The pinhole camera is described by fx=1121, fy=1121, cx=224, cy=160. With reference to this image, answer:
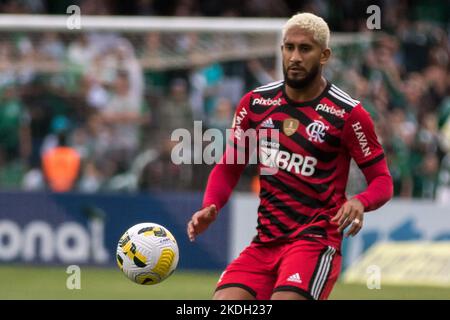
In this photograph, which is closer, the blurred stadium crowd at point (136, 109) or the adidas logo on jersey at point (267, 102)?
the adidas logo on jersey at point (267, 102)

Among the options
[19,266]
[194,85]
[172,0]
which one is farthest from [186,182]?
[172,0]

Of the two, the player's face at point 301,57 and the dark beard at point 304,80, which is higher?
the player's face at point 301,57

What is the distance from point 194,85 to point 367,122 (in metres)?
9.29

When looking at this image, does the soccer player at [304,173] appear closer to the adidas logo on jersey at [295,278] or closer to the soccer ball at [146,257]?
the adidas logo on jersey at [295,278]

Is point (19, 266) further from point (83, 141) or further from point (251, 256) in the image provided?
point (251, 256)

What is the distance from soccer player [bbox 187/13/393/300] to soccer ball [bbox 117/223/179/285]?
0.32 m

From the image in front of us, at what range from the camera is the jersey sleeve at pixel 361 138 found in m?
6.74

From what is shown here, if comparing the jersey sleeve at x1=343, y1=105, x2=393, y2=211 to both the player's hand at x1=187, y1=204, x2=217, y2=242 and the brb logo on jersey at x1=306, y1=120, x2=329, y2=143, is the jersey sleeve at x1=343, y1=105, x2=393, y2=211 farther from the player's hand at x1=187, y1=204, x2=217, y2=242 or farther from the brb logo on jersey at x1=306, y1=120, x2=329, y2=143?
the player's hand at x1=187, y1=204, x2=217, y2=242

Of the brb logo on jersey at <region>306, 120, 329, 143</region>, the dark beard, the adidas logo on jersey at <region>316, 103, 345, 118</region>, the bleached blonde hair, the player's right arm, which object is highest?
the bleached blonde hair

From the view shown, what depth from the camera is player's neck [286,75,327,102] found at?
6.84m

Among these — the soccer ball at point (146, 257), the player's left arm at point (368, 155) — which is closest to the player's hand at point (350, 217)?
the player's left arm at point (368, 155)

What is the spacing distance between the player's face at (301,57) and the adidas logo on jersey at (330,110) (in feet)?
0.56

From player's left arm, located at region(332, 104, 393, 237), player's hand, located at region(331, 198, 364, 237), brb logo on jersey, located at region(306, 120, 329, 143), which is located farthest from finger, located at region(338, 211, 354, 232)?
brb logo on jersey, located at region(306, 120, 329, 143)

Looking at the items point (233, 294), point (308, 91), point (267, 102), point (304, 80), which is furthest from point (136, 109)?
point (233, 294)
